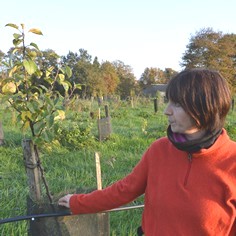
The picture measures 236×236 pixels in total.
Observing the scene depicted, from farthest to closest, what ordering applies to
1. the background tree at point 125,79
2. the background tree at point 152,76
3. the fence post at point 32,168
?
→ the background tree at point 152,76
the background tree at point 125,79
the fence post at point 32,168

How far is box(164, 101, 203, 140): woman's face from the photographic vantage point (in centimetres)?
140

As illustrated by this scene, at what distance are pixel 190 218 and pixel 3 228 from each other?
1986 millimetres

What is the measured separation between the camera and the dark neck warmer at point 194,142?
A: 1.38 meters

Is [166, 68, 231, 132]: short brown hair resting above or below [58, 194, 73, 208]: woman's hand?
above

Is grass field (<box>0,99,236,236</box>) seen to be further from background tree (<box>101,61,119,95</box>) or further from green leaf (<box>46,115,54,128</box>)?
background tree (<box>101,61,119,95</box>)

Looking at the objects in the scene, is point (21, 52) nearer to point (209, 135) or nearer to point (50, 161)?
point (209, 135)

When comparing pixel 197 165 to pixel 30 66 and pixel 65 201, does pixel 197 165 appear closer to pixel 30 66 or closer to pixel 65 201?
pixel 65 201

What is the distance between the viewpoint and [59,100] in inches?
78.9

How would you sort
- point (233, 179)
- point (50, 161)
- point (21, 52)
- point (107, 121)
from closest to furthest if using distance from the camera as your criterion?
1. point (233, 179)
2. point (21, 52)
3. point (50, 161)
4. point (107, 121)

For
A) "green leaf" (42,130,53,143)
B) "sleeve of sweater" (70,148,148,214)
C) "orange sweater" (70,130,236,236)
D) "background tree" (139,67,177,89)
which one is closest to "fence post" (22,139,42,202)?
"green leaf" (42,130,53,143)

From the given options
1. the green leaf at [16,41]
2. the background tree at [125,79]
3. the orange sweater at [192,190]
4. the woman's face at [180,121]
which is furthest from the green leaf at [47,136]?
the background tree at [125,79]

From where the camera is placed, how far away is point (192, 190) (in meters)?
1.44

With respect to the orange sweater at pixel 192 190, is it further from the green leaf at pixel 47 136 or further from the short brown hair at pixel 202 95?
the green leaf at pixel 47 136

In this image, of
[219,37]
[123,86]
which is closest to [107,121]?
[219,37]
